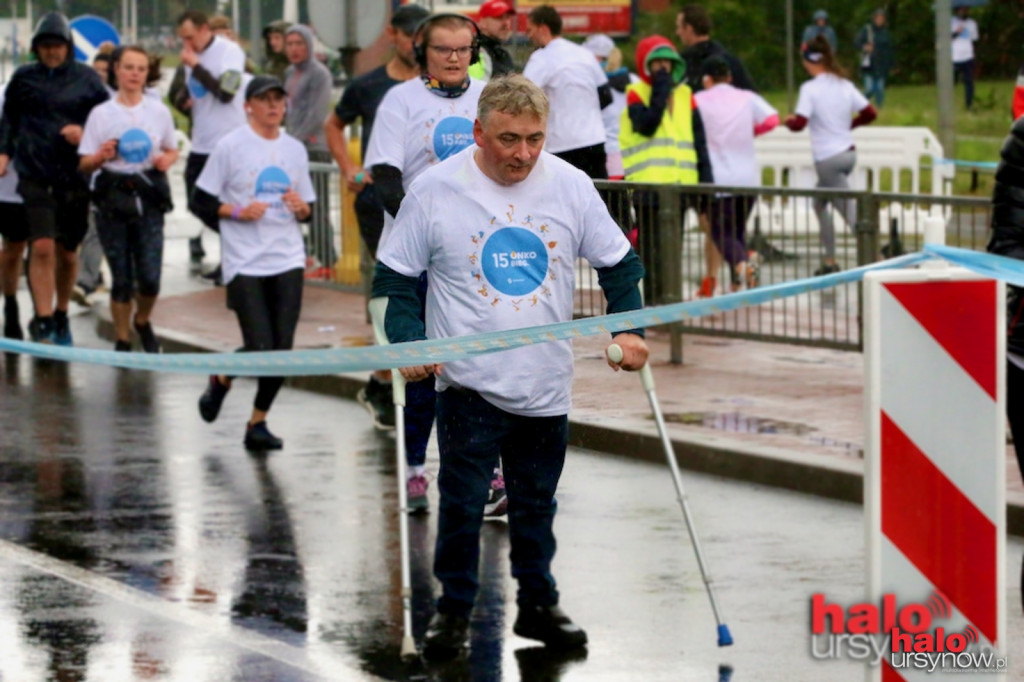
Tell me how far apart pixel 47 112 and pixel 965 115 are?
23442mm

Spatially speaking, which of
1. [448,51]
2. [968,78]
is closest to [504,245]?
[448,51]

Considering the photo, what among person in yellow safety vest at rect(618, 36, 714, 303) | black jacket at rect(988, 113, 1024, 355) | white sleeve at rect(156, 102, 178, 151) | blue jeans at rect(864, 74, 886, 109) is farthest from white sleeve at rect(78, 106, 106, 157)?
blue jeans at rect(864, 74, 886, 109)

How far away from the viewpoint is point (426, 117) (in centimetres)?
762

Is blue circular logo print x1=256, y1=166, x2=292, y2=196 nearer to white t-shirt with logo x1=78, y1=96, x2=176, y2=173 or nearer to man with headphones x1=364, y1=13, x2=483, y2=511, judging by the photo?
white t-shirt with logo x1=78, y1=96, x2=176, y2=173

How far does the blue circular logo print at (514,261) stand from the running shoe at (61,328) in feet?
28.5

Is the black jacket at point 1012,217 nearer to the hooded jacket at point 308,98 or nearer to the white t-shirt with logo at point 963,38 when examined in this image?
the hooded jacket at point 308,98

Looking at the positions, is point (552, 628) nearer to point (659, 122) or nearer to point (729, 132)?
point (659, 122)

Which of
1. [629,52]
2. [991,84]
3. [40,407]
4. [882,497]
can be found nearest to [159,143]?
[40,407]

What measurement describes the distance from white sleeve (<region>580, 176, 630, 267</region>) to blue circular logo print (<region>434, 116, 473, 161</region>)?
1.64 m

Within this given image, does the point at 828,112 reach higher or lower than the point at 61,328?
higher

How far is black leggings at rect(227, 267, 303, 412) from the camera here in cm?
1067

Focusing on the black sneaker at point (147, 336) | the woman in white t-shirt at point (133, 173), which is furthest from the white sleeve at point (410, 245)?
the black sneaker at point (147, 336)

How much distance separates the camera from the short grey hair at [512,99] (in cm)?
572

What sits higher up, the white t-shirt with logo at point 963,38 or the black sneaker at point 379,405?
the white t-shirt with logo at point 963,38
